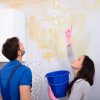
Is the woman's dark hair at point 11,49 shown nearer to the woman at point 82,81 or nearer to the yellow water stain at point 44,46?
the woman at point 82,81

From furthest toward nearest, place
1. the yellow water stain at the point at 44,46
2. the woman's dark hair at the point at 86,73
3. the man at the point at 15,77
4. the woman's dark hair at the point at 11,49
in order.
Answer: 1. the yellow water stain at the point at 44,46
2. the woman's dark hair at the point at 86,73
3. the woman's dark hair at the point at 11,49
4. the man at the point at 15,77

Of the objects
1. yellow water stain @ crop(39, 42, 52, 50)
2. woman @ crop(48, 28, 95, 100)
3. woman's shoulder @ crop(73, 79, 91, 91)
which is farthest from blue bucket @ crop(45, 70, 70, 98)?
yellow water stain @ crop(39, 42, 52, 50)

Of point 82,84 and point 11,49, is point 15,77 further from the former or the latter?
point 82,84

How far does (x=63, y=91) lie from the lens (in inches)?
Result: 94.3

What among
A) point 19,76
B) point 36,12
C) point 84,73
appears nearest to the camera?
point 19,76

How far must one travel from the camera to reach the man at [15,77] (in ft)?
6.06

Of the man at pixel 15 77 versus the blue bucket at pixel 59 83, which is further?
the blue bucket at pixel 59 83

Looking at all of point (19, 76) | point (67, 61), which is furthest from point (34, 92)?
point (19, 76)

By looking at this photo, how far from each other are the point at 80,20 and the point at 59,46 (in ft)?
1.19

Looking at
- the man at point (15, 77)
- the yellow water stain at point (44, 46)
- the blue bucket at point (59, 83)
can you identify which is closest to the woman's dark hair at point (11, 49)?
the man at point (15, 77)

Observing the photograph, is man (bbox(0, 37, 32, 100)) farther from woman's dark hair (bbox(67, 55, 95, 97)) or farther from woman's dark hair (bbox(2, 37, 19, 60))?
woman's dark hair (bbox(67, 55, 95, 97))

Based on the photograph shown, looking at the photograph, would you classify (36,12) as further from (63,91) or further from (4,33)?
(63,91)

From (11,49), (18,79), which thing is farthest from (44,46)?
(18,79)

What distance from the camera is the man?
185 cm
